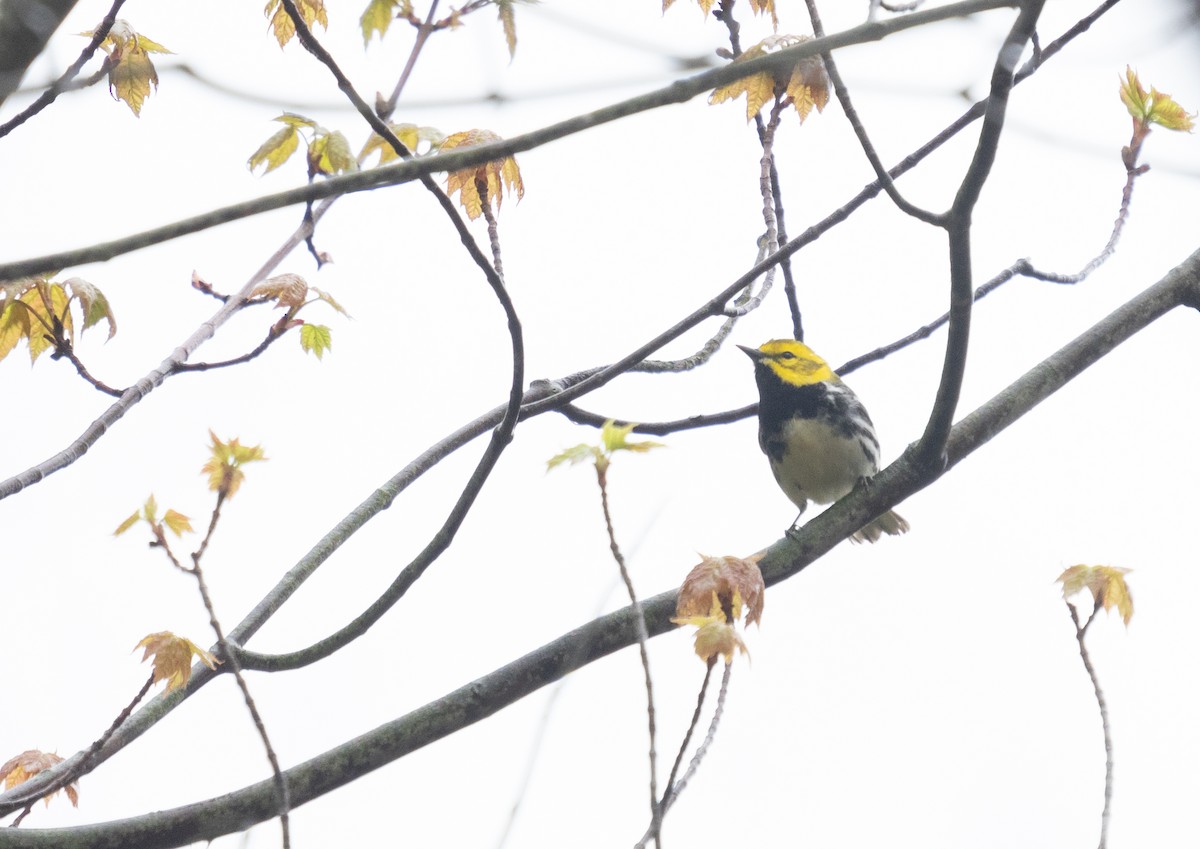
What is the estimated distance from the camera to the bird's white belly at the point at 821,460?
5.20 meters

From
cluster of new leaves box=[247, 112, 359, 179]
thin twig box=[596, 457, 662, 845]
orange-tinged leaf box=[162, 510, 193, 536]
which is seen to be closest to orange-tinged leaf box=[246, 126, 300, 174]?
cluster of new leaves box=[247, 112, 359, 179]

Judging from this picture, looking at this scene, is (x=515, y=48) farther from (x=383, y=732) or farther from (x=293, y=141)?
(x=383, y=732)

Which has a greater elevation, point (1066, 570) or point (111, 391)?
point (111, 391)

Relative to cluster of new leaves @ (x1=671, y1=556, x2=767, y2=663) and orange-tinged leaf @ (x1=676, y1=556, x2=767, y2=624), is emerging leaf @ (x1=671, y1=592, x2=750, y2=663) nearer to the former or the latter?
cluster of new leaves @ (x1=671, y1=556, x2=767, y2=663)

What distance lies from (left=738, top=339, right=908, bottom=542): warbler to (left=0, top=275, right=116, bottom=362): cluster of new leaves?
2830mm

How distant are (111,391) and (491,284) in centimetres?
132

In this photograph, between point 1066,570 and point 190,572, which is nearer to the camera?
point 190,572

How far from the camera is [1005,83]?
2.19 metres

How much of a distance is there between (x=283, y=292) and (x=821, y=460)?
2552mm

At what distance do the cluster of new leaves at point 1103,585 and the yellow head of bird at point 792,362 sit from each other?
2394 mm

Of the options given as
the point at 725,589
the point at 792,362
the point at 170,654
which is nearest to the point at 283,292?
the point at 170,654

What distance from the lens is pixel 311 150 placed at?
12.1 feet

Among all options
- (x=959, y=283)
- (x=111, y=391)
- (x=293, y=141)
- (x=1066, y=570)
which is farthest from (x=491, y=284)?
(x=1066, y=570)

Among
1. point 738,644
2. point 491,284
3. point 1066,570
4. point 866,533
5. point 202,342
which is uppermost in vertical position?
point 866,533
